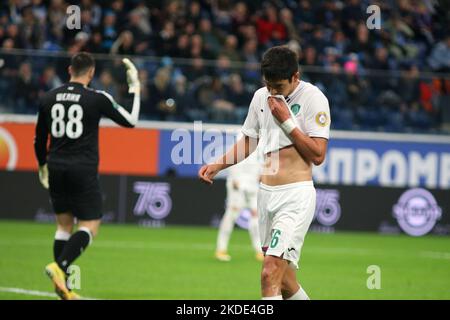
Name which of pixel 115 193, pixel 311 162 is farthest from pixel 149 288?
→ pixel 115 193

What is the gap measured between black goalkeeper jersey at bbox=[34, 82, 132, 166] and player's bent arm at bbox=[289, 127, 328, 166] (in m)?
2.83

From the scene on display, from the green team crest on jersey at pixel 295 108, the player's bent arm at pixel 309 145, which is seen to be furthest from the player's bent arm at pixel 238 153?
the player's bent arm at pixel 309 145

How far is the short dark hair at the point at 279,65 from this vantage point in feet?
22.3

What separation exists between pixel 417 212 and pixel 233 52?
553 cm

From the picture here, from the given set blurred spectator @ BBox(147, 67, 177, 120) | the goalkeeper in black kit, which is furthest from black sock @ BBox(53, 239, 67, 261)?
blurred spectator @ BBox(147, 67, 177, 120)

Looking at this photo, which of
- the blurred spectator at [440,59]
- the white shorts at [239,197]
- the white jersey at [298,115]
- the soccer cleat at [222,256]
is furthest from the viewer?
the blurred spectator at [440,59]

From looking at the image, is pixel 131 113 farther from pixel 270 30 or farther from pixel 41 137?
pixel 270 30

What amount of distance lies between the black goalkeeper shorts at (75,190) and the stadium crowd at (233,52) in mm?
8813

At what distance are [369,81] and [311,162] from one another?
12698mm

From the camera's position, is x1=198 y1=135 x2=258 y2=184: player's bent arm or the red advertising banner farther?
the red advertising banner

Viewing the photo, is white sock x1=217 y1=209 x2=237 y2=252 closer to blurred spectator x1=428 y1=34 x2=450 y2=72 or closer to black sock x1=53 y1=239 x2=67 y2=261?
black sock x1=53 y1=239 x2=67 y2=261

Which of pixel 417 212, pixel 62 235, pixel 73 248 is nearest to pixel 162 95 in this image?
pixel 417 212

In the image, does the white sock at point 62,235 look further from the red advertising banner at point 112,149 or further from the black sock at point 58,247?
the red advertising banner at point 112,149

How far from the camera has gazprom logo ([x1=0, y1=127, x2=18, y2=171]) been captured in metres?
18.2
